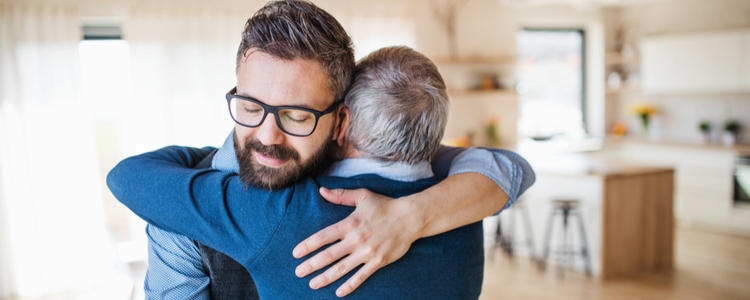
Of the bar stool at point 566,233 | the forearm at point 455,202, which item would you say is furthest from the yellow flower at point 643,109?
the forearm at point 455,202

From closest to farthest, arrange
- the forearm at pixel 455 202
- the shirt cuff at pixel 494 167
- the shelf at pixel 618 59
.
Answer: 1. the forearm at pixel 455 202
2. the shirt cuff at pixel 494 167
3. the shelf at pixel 618 59

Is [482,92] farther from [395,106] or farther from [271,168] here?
[271,168]

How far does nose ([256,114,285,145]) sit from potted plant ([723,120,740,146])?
22.4 feet

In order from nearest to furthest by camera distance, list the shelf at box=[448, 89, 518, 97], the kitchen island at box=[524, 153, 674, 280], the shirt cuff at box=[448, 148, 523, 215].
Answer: the shirt cuff at box=[448, 148, 523, 215], the kitchen island at box=[524, 153, 674, 280], the shelf at box=[448, 89, 518, 97]

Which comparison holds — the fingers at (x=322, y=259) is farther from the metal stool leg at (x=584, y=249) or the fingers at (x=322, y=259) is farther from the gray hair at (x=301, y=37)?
the metal stool leg at (x=584, y=249)

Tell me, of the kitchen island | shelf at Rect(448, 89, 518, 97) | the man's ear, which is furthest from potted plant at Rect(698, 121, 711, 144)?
the man's ear

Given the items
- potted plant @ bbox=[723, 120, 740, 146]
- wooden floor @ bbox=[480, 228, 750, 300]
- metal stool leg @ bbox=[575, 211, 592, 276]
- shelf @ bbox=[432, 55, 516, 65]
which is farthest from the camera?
potted plant @ bbox=[723, 120, 740, 146]

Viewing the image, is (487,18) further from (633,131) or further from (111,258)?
(111,258)

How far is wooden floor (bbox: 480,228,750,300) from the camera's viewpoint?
466 cm

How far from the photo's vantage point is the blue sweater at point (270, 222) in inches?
44.9

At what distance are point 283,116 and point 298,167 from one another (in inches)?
4.2

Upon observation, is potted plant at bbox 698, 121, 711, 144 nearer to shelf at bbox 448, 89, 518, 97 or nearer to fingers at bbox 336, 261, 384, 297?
shelf at bbox 448, 89, 518, 97

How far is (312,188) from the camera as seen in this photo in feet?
3.85

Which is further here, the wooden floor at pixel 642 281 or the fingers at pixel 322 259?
the wooden floor at pixel 642 281
